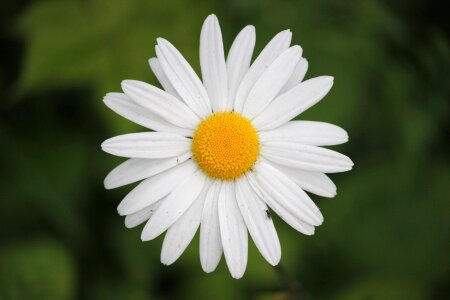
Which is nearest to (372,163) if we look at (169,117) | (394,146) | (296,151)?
(394,146)

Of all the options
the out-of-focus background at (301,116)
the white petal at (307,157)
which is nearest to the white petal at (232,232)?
the white petal at (307,157)

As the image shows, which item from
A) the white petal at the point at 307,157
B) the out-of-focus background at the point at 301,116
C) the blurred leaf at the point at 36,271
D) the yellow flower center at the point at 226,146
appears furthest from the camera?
the blurred leaf at the point at 36,271

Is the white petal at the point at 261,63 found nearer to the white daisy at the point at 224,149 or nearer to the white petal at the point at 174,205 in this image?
the white daisy at the point at 224,149

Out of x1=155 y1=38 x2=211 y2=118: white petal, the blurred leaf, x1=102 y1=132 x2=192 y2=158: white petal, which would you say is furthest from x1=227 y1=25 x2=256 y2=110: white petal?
the blurred leaf

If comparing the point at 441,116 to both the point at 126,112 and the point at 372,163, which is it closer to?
the point at 372,163

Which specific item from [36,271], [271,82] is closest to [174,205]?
[271,82]

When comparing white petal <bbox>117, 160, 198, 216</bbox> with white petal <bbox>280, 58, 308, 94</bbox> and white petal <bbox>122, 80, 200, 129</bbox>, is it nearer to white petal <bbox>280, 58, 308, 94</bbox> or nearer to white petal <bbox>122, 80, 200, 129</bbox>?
white petal <bbox>122, 80, 200, 129</bbox>
